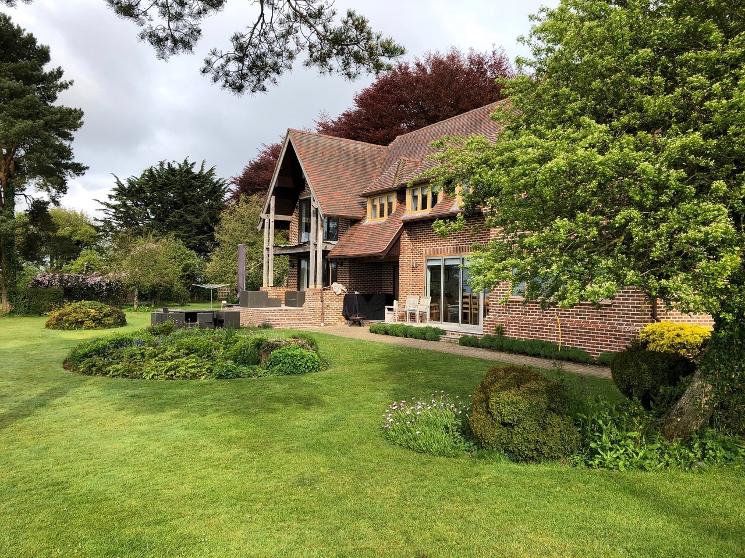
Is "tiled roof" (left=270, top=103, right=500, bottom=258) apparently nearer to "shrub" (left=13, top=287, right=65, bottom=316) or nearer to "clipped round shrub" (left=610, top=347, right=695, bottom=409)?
"clipped round shrub" (left=610, top=347, right=695, bottom=409)

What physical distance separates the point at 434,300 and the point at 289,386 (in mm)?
10451

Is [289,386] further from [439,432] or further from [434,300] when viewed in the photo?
[434,300]

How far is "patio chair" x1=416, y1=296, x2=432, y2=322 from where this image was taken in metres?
18.6

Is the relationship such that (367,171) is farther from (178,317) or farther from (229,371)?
(229,371)

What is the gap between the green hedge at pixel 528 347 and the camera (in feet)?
38.4

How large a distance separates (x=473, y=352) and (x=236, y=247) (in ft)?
73.1

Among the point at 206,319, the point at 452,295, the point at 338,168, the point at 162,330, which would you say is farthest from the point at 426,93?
the point at 162,330

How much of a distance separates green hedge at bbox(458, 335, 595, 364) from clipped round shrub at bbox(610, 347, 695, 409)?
5.22 m

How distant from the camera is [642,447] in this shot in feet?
17.4

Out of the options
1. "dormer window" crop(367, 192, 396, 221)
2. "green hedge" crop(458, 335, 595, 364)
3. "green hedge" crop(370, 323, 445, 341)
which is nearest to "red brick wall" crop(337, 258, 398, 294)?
"dormer window" crop(367, 192, 396, 221)

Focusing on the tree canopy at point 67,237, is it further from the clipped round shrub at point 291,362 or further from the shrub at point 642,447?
the shrub at point 642,447

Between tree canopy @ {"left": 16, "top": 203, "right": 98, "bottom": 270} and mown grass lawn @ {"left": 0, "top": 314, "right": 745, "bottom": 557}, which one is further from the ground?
tree canopy @ {"left": 16, "top": 203, "right": 98, "bottom": 270}

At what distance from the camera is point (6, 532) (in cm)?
381

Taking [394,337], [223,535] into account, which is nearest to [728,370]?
[223,535]
